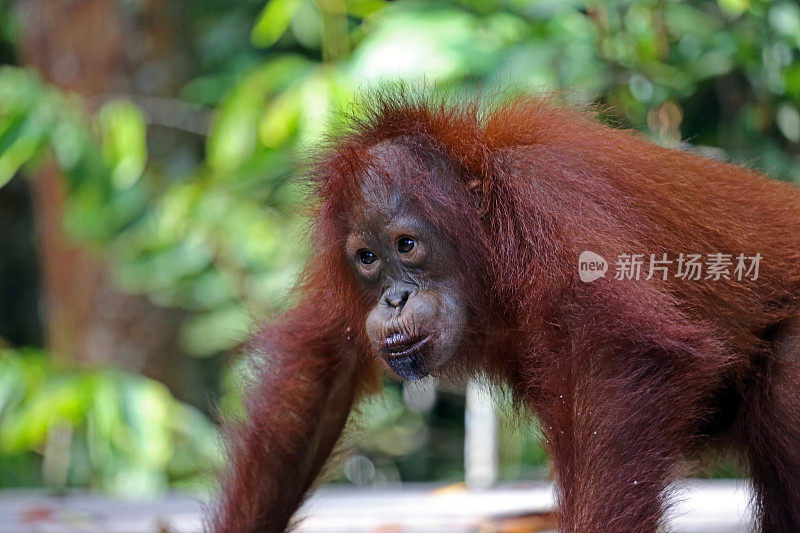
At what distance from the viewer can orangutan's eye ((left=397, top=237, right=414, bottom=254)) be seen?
2445mm

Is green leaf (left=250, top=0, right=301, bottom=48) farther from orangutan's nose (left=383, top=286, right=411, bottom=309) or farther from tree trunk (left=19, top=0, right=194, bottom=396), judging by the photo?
orangutan's nose (left=383, top=286, right=411, bottom=309)

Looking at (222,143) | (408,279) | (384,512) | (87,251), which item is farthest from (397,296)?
(87,251)

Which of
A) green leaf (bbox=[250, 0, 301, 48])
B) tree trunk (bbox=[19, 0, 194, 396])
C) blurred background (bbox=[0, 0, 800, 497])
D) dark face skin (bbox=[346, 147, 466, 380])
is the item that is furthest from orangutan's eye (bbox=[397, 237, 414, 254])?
tree trunk (bbox=[19, 0, 194, 396])

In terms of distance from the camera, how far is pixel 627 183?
2330 mm

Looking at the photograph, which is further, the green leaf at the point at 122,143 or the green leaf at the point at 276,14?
the green leaf at the point at 122,143

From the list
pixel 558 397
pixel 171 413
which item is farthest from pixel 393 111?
pixel 171 413

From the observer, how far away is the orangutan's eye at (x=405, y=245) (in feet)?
8.02

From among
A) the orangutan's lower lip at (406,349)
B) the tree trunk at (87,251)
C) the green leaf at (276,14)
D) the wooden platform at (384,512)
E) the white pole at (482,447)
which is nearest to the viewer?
the orangutan's lower lip at (406,349)

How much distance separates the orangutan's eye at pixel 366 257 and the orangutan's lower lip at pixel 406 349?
0.86ft

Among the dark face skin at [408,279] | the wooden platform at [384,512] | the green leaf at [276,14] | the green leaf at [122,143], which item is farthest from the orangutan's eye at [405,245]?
the green leaf at [122,143]

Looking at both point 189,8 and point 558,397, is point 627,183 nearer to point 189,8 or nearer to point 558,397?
point 558,397

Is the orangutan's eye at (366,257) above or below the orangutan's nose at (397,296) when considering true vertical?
above

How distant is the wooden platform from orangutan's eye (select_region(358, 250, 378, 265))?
53.9 inches

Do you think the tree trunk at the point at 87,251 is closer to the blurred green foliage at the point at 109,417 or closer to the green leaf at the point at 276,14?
the blurred green foliage at the point at 109,417
